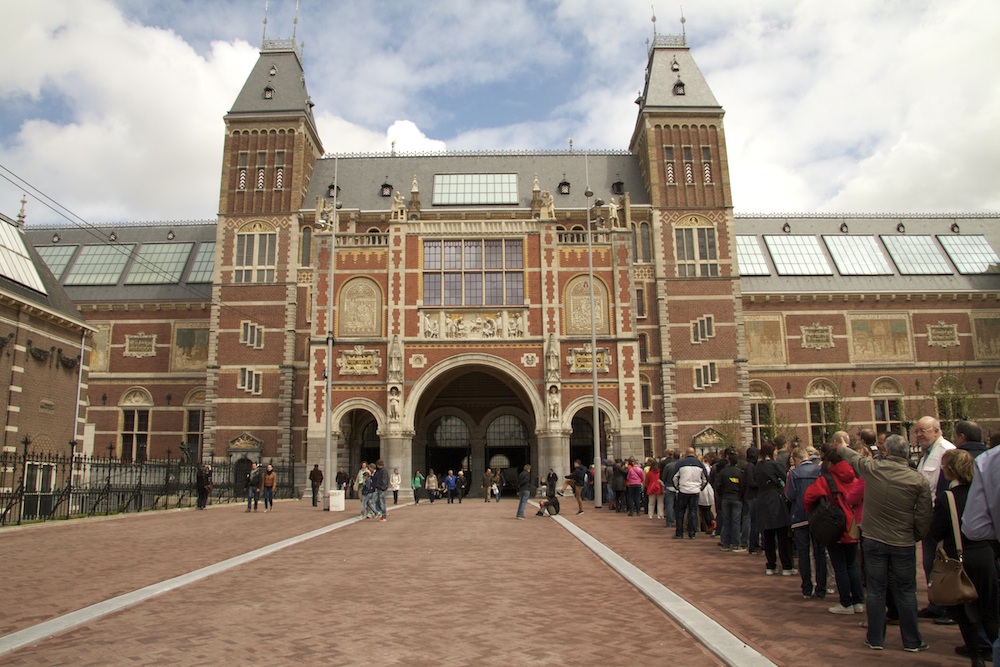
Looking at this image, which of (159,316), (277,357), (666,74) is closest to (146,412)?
(159,316)

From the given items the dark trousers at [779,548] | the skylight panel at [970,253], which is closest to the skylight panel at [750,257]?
the skylight panel at [970,253]

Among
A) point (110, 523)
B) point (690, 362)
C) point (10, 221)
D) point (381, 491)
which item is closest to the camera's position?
point (110, 523)

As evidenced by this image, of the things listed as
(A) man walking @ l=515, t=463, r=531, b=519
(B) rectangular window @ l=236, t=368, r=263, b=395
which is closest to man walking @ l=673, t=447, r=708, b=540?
(A) man walking @ l=515, t=463, r=531, b=519

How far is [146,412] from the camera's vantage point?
4406 cm

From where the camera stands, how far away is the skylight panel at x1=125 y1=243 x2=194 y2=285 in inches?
1849

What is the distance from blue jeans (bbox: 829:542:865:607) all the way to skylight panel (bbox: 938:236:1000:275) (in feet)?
154

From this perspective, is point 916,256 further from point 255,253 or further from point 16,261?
point 16,261

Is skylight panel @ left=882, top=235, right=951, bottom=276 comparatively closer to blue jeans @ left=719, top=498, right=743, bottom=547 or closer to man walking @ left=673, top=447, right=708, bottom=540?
man walking @ left=673, top=447, right=708, bottom=540

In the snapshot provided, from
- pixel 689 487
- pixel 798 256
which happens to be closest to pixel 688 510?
pixel 689 487

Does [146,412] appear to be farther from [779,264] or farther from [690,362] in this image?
[779,264]

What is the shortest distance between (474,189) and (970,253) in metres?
32.2

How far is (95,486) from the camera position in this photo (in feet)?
90.1

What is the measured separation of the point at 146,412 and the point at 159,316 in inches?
224

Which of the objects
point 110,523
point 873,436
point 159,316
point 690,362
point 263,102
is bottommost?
point 110,523
